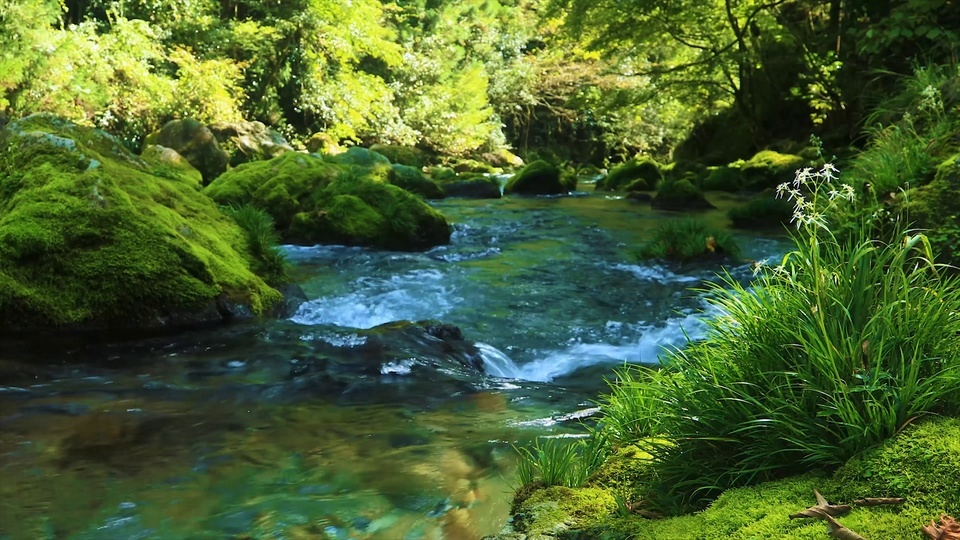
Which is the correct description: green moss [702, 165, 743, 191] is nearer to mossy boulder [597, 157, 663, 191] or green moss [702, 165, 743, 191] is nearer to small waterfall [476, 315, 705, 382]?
mossy boulder [597, 157, 663, 191]

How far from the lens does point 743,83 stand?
62.6 feet

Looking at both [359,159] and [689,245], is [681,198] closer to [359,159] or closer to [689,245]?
[689,245]

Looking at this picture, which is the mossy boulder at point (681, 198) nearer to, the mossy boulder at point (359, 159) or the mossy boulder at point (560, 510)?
the mossy boulder at point (359, 159)

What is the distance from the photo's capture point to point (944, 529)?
160 centimetres

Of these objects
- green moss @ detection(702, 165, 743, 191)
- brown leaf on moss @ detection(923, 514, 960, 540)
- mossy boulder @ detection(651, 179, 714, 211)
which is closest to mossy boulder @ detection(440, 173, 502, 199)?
mossy boulder @ detection(651, 179, 714, 211)

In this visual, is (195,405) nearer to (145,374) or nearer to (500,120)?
(145,374)

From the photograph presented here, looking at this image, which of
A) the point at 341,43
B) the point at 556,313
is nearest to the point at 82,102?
the point at 341,43

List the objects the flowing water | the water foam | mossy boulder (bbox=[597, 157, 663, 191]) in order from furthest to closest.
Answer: mossy boulder (bbox=[597, 157, 663, 191])
the water foam
the flowing water

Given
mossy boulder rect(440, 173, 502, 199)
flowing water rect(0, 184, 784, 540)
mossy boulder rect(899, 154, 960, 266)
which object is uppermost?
mossy boulder rect(899, 154, 960, 266)

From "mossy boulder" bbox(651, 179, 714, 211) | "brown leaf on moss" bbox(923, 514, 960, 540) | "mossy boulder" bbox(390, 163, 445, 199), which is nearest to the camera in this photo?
"brown leaf on moss" bbox(923, 514, 960, 540)

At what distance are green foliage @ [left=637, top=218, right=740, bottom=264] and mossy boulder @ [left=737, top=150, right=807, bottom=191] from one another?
700cm

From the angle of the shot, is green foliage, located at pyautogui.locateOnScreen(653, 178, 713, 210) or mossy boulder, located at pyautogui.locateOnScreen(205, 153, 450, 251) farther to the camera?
green foliage, located at pyautogui.locateOnScreen(653, 178, 713, 210)

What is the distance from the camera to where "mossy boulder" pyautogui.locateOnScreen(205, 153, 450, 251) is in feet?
33.1

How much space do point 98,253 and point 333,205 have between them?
5281 millimetres
